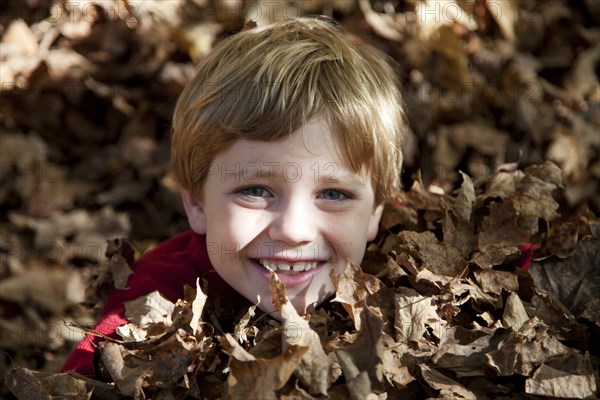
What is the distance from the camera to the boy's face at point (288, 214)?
1870 mm

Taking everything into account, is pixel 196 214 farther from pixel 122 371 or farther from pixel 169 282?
pixel 122 371

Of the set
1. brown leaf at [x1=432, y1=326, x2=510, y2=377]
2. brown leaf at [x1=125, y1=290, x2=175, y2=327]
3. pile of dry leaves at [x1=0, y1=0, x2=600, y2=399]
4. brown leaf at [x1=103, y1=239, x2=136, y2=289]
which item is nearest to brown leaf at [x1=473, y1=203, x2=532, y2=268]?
pile of dry leaves at [x1=0, y1=0, x2=600, y2=399]

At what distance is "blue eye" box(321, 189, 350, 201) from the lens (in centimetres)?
→ 196

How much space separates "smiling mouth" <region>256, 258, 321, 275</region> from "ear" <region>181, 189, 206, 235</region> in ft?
1.03

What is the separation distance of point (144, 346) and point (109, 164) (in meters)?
1.79

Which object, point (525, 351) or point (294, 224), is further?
point (294, 224)

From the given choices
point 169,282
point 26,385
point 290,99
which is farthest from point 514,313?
point 26,385

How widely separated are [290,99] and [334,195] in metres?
0.29

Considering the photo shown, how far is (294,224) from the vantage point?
6.02 ft

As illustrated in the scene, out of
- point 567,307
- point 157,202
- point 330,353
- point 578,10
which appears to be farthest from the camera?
point 578,10

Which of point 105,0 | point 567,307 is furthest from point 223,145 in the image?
point 105,0

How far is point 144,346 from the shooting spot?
5.40 ft

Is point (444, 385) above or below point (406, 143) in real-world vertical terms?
below

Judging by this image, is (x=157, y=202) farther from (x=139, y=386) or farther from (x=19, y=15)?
(x=139, y=386)
